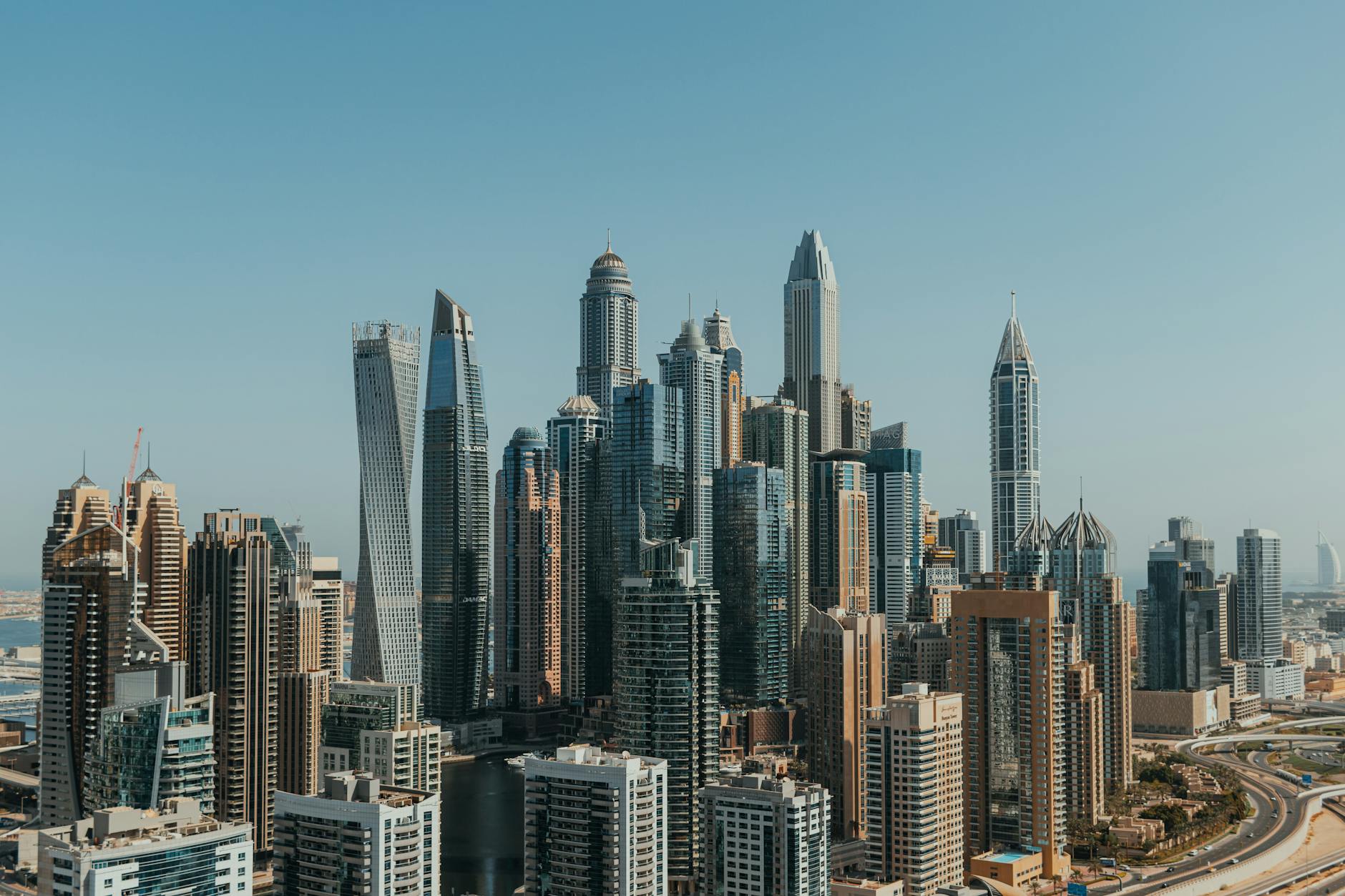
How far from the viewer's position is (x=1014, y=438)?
5084 inches

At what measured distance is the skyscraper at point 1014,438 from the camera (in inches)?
5074

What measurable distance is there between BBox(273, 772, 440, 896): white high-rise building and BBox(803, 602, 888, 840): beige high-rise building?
25.5 metres

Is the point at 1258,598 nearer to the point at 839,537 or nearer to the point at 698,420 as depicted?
the point at 839,537

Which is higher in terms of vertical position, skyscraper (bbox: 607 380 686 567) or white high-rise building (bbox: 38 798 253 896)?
skyscraper (bbox: 607 380 686 567)

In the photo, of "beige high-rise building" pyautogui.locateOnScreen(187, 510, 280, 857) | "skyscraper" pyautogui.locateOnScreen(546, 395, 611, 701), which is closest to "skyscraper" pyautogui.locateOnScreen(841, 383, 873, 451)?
"skyscraper" pyautogui.locateOnScreen(546, 395, 611, 701)

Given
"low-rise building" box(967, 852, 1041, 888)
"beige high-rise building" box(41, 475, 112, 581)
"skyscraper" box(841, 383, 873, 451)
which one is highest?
"skyscraper" box(841, 383, 873, 451)

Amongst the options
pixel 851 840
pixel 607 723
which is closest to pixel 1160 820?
pixel 851 840

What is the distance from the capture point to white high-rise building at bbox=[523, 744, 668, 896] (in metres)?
41.0

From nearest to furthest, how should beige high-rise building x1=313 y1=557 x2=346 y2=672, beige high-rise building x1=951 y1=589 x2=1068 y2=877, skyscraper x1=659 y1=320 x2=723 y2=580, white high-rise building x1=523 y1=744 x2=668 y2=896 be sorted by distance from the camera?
1. white high-rise building x1=523 y1=744 x2=668 y2=896
2. beige high-rise building x1=951 y1=589 x2=1068 y2=877
3. beige high-rise building x1=313 y1=557 x2=346 y2=672
4. skyscraper x1=659 y1=320 x2=723 y2=580

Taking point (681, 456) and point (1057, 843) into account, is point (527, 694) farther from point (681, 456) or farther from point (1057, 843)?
point (1057, 843)

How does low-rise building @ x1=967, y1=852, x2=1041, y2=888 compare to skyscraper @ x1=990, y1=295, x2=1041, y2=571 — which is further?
skyscraper @ x1=990, y1=295, x2=1041, y2=571

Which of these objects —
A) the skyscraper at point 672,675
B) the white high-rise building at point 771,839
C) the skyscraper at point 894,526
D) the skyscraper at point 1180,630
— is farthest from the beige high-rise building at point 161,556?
the skyscraper at point 1180,630

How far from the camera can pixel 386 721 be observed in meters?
56.3

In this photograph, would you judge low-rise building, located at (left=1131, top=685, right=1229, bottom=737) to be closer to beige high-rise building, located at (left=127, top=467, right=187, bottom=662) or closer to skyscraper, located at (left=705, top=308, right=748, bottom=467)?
skyscraper, located at (left=705, top=308, right=748, bottom=467)
